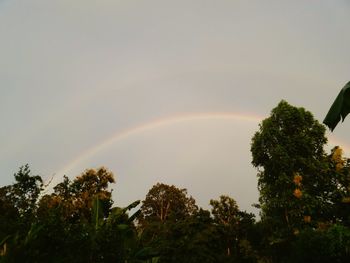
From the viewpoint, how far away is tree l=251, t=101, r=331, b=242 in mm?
28422

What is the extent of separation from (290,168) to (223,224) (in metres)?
19.4

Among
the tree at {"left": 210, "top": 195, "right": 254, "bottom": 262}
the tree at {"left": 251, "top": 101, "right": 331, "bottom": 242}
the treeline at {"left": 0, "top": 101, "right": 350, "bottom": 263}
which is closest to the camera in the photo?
the treeline at {"left": 0, "top": 101, "right": 350, "bottom": 263}

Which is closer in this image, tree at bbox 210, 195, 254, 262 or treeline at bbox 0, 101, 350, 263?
treeline at bbox 0, 101, 350, 263

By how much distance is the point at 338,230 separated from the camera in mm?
19516

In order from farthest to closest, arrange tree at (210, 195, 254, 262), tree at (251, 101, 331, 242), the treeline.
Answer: tree at (210, 195, 254, 262) < tree at (251, 101, 331, 242) < the treeline

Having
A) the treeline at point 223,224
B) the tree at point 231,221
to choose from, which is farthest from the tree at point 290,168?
A: the tree at point 231,221

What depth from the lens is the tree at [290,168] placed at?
28422 mm

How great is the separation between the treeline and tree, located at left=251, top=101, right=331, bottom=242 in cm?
8

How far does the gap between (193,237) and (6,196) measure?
16.9m

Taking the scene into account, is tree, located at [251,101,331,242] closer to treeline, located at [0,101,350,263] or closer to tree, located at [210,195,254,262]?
treeline, located at [0,101,350,263]

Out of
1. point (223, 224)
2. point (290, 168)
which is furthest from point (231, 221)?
point (290, 168)

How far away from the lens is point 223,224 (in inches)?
1855

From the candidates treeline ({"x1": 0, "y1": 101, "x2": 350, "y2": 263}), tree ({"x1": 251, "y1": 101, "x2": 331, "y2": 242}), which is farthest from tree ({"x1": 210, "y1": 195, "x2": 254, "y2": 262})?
tree ({"x1": 251, "y1": 101, "x2": 331, "y2": 242})

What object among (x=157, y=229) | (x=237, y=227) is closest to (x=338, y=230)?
(x=157, y=229)
